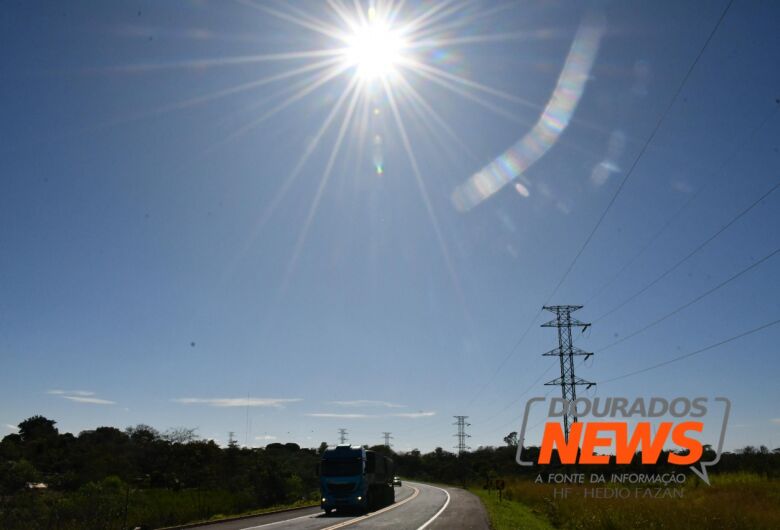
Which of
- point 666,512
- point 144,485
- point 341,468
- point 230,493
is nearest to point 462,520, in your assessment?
point 341,468

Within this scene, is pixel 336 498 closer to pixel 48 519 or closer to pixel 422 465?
pixel 48 519

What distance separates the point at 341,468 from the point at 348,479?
0.84 metres

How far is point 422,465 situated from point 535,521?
123 meters

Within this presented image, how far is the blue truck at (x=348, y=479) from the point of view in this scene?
31.0m

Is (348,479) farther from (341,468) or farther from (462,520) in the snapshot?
(462,520)

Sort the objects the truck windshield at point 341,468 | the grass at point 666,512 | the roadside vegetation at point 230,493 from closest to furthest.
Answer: the grass at point 666,512, the roadside vegetation at point 230,493, the truck windshield at point 341,468

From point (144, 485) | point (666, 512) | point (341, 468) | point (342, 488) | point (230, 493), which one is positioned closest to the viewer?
point (666, 512)

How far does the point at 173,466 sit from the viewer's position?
57.0m

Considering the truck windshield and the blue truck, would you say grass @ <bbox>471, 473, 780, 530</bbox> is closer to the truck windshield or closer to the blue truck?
the blue truck

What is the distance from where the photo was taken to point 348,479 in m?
31.4

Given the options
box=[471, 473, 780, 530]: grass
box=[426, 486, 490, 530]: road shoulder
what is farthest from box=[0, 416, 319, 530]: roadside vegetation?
box=[471, 473, 780, 530]: grass

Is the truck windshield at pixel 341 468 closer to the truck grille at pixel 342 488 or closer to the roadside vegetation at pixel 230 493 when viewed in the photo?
the truck grille at pixel 342 488

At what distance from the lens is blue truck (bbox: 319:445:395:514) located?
3102 cm

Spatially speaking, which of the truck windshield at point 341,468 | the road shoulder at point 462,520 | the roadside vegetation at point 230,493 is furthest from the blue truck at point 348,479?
the roadside vegetation at point 230,493
